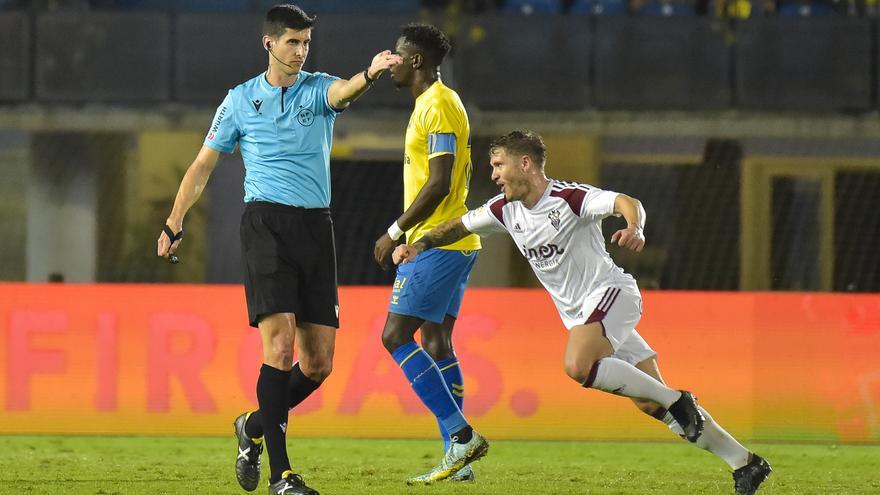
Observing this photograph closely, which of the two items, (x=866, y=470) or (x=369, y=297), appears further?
(x=369, y=297)

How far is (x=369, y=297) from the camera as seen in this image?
956cm

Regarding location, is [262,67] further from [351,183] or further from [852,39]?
[852,39]

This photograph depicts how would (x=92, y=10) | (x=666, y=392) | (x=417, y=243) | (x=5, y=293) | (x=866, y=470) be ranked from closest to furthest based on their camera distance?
(x=666, y=392) < (x=417, y=243) < (x=866, y=470) < (x=5, y=293) < (x=92, y=10)

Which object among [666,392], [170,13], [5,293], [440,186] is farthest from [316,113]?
[170,13]

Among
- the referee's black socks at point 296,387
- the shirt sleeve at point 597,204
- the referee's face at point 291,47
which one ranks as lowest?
the referee's black socks at point 296,387

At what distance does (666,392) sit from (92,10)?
997 centimetres

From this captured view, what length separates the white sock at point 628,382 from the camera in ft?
19.1

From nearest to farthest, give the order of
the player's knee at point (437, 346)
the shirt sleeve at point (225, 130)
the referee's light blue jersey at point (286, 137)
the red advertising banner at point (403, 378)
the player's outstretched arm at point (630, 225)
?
1. the player's outstretched arm at point (630, 225)
2. the referee's light blue jersey at point (286, 137)
3. the shirt sleeve at point (225, 130)
4. the player's knee at point (437, 346)
5. the red advertising banner at point (403, 378)

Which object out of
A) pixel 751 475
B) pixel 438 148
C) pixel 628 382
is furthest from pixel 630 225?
pixel 438 148

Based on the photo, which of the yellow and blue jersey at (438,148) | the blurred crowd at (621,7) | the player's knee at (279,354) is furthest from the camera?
the blurred crowd at (621,7)

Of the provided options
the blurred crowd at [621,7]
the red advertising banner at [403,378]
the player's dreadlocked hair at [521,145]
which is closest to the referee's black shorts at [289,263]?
the player's dreadlocked hair at [521,145]

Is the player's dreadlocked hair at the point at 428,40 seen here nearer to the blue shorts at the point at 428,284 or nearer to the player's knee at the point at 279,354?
the blue shorts at the point at 428,284

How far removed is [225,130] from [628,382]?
77.5 inches

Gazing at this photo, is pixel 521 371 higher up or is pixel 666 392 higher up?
pixel 666 392
